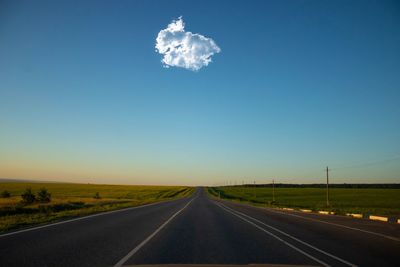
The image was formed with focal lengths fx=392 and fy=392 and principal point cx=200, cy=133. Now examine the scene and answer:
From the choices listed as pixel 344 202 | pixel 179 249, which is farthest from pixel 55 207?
pixel 344 202

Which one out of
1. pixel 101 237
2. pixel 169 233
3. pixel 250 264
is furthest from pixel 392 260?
pixel 101 237

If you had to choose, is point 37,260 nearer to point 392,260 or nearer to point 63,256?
point 63,256

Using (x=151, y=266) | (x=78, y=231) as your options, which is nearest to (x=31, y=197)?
(x=78, y=231)

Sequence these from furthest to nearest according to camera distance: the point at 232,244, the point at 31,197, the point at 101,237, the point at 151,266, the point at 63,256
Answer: the point at 31,197, the point at 101,237, the point at 232,244, the point at 63,256, the point at 151,266

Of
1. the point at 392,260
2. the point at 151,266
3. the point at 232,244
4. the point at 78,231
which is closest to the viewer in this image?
the point at 151,266

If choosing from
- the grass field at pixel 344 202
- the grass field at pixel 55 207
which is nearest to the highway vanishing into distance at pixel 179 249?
the grass field at pixel 55 207

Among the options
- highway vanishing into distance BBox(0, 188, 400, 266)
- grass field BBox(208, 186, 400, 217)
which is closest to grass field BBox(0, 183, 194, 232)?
highway vanishing into distance BBox(0, 188, 400, 266)

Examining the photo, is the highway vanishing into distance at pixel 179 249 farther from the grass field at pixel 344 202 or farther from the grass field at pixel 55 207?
the grass field at pixel 344 202

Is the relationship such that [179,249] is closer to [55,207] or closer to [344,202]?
[55,207]

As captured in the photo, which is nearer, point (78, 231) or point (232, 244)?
point (232, 244)

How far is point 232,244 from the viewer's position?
11547mm

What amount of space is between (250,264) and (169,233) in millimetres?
6477

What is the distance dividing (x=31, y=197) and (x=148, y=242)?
4333cm

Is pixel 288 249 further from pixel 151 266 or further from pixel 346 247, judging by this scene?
pixel 151 266
